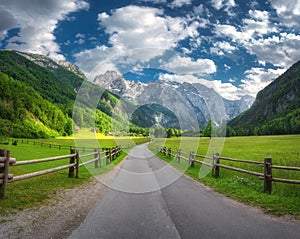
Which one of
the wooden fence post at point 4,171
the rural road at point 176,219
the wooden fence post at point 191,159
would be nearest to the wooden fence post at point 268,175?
the rural road at point 176,219

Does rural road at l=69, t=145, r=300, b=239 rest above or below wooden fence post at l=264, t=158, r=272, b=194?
below

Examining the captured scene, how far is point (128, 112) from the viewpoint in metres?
23.7

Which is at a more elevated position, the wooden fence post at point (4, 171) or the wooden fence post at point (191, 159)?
the wooden fence post at point (4, 171)

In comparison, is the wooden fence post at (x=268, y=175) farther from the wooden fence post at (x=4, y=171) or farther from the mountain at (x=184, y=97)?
the wooden fence post at (x=4, y=171)

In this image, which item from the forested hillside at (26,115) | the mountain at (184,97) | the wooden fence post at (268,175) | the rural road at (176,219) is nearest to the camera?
the rural road at (176,219)

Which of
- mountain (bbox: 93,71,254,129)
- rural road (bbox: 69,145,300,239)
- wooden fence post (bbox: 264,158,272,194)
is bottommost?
rural road (bbox: 69,145,300,239)

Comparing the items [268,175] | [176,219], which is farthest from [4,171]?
[268,175]

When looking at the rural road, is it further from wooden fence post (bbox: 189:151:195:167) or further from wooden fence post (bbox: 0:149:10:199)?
wooden fence post (bbox: 189:151:195:167)

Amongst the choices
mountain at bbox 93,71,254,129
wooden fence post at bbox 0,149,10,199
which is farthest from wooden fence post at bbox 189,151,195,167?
wooden fence post at bbox 0,149,10,199

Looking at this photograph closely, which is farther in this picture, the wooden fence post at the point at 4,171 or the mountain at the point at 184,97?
the mountain at the point at 184,97

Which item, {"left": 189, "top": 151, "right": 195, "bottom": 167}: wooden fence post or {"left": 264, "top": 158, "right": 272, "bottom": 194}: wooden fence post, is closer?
{"left": 264, "top": 158, "right": 272, "bottom": 194}: wooden fence post

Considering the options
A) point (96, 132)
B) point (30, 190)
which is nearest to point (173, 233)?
point (30, 190)

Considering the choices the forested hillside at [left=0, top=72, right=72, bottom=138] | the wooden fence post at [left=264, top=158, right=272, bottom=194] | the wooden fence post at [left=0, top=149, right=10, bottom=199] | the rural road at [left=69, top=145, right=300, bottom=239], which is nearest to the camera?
the rural road at [left=69, top=145, right=300, bottom=239]

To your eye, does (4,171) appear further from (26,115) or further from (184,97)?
(26,115)
